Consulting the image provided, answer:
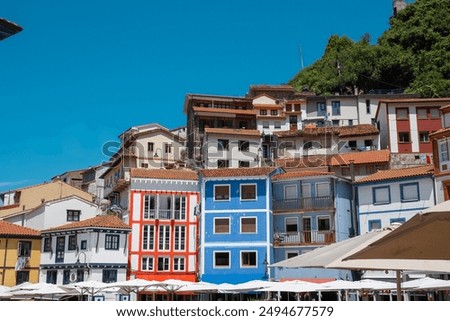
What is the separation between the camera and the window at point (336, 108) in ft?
235

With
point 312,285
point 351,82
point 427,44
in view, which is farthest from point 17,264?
point 427,44

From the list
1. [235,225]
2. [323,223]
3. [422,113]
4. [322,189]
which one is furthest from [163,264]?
[422,113]

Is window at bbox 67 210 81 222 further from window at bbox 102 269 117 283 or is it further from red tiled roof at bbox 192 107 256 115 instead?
red tiled roof at bbox 192 107 256 115

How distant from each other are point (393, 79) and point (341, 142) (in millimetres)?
21111

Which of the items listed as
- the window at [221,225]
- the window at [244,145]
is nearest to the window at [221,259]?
the window at [221,225]

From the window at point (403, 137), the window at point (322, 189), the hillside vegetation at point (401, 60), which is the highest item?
the hillside vegetation at point (401, 60)

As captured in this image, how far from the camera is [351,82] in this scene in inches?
3095

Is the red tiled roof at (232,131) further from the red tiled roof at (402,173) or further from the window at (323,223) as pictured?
the red tiled roof at (402,173)

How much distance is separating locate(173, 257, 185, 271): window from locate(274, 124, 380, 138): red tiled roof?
24337mm

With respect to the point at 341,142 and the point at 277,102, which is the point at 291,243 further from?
the point at 277,102

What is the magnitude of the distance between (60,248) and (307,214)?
63.2 feet

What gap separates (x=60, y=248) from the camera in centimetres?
4372

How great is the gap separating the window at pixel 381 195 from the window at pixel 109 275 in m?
20.2

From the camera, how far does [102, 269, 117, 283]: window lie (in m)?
42.1
